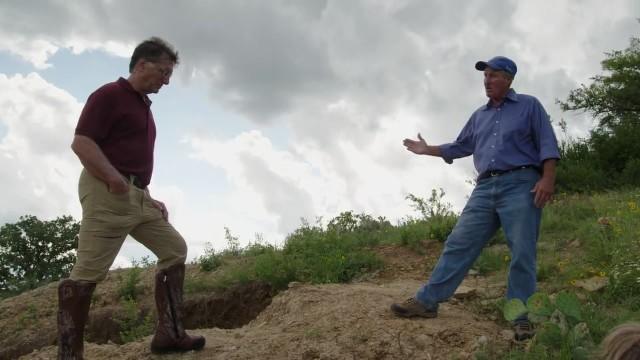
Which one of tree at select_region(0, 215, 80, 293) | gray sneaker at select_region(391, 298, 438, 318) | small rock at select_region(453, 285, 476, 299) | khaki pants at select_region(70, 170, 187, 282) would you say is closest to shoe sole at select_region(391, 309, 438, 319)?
gray sneaker at select_region(391, 298, 438, 318)

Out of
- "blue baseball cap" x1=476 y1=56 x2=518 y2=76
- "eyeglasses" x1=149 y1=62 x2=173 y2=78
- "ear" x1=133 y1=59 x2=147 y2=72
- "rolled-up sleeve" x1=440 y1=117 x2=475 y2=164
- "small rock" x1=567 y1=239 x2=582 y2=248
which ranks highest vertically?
"ear" x1=133 y1=59 x2=147 y2=72

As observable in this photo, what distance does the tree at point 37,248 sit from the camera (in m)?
13.6

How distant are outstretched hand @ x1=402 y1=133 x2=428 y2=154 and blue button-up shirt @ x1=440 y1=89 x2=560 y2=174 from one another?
0.51 m

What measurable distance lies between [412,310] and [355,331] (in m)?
0.46

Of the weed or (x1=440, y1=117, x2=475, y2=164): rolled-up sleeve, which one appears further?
Answer: the weed

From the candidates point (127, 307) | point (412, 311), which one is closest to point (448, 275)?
point (412, 311)

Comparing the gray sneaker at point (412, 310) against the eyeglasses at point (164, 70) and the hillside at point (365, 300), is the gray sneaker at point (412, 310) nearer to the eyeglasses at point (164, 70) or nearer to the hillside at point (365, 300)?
the hillside at point (365, 300)

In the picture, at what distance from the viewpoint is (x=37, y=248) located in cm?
1412

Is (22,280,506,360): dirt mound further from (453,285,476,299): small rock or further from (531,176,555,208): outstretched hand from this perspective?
(531,176,555,208): outstretched hand

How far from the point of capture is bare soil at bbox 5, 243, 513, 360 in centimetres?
430

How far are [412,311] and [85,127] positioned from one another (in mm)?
2603

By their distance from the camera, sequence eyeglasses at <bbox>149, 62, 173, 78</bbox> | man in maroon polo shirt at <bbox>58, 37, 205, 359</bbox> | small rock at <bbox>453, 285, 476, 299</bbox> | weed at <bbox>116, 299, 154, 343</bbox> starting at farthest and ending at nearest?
weed at <bbox>116, 299, 154, 343</bbox>, small rock at <bbox>453, 285, 476, 299</bbox>, eyeglasses at <bbox>149, 62, 173, 78</bbox>, man in maroon polo shirt at <bbox>58, 37, 205, 359</bbox>

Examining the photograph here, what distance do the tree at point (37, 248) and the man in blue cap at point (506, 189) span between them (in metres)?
10.9

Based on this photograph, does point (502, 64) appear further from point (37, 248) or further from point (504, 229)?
point (37, 248)
